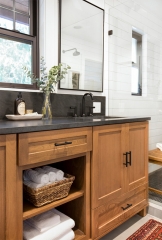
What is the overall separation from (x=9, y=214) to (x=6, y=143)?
0.35 meters

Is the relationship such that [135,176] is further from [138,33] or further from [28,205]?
[138,33]

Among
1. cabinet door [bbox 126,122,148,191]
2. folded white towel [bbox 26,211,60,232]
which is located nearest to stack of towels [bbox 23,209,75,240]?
folded white towel [bbox 26,211,60,232]

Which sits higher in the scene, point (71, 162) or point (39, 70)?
point (39, 70)

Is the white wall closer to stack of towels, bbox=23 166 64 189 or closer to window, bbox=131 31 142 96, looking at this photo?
window, bbox=131 31 142 96

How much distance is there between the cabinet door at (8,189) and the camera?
3.01 feet

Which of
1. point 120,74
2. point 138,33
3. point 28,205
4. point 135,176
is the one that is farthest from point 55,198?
point 138,33

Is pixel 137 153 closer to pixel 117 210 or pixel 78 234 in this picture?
pixel 117 210

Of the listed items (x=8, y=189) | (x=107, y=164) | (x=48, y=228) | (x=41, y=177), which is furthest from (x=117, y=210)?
(x=8, y=189)

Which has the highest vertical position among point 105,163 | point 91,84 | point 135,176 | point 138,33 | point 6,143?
point 138,33

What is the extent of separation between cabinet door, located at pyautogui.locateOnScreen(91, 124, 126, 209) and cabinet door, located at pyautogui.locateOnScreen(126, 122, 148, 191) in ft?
0.32

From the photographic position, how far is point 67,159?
49.0 inches

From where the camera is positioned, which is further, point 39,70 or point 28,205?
point 39,70

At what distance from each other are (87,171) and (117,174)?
35cm

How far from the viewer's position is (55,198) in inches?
48.3
